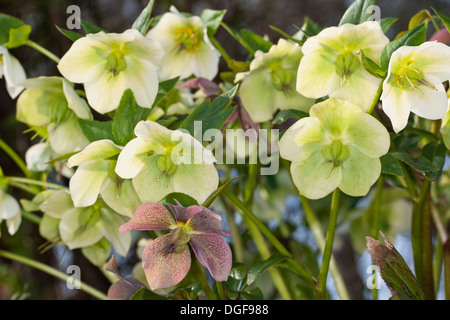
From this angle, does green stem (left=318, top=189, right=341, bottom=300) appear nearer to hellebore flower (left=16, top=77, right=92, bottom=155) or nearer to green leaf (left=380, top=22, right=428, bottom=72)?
green leaf (left=380, top=22, right=428, bottom=72)

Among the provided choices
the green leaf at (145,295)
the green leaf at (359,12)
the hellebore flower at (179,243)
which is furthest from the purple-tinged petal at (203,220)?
the green leaf at (359,12)

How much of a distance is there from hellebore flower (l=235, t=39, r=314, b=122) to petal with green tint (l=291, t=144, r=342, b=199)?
9 cm

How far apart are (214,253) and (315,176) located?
119mm

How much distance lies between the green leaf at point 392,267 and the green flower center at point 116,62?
29 centimetres

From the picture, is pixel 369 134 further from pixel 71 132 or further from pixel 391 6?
pixel 391 6

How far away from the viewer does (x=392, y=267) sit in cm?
46

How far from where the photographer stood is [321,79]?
0.52 m

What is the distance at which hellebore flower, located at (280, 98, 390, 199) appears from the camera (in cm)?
49

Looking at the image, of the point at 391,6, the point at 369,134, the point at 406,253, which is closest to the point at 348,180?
the point at 369,134

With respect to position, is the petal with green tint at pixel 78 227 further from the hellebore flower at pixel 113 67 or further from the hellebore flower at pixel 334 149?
the hellebore flower at pixel 334 149

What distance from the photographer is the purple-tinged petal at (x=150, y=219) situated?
438 millimetres

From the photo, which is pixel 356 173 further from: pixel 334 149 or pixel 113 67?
pixel 113 67

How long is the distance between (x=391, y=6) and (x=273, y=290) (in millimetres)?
1191

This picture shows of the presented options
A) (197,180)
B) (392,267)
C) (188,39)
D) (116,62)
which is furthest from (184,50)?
(392,267)
